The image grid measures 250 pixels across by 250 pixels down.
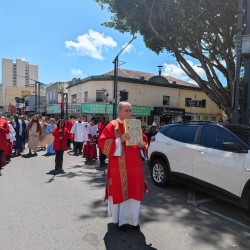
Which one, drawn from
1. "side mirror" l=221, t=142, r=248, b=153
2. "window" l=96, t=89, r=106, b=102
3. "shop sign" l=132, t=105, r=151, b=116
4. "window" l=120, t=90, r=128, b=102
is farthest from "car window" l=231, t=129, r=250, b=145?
"window" l=96, t=89, r=106, b=102

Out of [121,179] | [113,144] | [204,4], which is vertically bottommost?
[121,179]

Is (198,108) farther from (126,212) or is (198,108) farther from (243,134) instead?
(126,212)

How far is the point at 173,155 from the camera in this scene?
6.57m

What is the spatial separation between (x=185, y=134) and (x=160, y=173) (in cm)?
132

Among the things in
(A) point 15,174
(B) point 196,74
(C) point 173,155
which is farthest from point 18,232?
(B) point 196,74

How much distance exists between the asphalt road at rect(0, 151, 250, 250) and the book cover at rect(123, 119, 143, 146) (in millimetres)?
1387

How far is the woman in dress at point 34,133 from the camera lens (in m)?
12.9

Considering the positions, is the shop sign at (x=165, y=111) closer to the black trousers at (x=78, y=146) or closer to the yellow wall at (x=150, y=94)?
the yellow wall at (x=150, y=94)

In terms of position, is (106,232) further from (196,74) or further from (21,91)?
(21,91)

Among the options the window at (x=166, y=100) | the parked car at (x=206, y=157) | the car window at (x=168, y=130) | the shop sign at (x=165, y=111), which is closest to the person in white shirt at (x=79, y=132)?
the parked car at (x=206, y=157)

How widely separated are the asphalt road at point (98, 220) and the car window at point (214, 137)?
1270mm

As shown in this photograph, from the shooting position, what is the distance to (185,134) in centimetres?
644

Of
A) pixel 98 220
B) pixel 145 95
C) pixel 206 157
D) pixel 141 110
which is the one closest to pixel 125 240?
pixel 98 220

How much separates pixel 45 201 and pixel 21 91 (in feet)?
316
